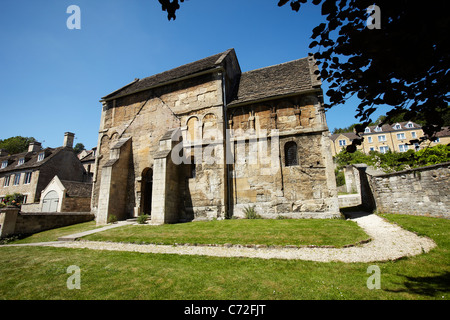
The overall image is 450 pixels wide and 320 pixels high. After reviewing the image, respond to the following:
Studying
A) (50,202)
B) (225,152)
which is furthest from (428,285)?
(50,202)

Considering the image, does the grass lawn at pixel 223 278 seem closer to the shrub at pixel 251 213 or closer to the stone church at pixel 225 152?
the stone church at pixel 225 152

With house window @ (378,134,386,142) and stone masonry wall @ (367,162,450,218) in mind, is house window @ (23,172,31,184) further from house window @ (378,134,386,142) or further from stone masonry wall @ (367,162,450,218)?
house window @ (378,134,386,142)

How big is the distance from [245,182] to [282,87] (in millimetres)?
6462

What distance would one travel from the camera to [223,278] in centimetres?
450

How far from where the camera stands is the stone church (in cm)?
1209

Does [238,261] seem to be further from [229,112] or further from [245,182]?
[229,112]

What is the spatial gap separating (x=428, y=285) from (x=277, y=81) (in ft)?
43.6

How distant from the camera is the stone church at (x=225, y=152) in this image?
476 inches

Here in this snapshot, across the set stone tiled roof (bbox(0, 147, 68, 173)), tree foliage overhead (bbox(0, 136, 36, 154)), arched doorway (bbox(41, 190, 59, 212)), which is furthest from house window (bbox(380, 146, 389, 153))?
tree foliage overhead (bbox(0, 136, 36, 154))

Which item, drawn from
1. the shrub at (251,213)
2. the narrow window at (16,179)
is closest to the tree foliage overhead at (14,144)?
the narrow window at (16,179)

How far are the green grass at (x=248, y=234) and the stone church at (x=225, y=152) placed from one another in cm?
221

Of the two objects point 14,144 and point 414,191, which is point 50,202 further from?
point 14,144

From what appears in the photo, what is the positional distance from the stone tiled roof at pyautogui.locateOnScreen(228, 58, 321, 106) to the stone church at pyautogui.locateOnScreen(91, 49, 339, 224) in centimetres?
8
